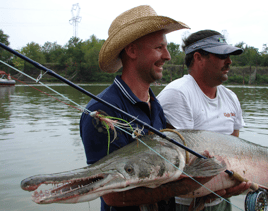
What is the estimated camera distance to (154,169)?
1.74 metres

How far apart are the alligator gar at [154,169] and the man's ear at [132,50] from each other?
0.79 meters

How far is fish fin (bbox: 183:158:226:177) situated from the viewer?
1.83 m

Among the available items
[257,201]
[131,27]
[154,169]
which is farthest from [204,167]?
[131,27]

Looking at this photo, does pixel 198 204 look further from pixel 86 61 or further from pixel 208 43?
pixel 86 61

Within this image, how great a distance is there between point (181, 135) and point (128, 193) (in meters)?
0.68

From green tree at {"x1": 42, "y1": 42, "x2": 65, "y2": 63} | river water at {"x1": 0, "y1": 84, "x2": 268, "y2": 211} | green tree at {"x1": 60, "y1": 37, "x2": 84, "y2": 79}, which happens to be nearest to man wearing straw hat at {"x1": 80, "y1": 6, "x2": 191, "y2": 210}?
river water at {"x1": 0, "y1": 84, "x2": 268, "y2": 211}

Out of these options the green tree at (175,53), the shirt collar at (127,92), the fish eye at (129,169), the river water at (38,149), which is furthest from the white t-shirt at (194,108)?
the green tree at (175,53)

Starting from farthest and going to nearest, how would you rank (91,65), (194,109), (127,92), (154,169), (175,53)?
(175,53), (91,65), (194,109), (127,92), (154,169)

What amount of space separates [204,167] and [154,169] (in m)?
0.42

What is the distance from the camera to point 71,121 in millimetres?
11000

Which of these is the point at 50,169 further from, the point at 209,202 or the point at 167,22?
the point at 167,22

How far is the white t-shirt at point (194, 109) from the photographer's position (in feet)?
8.59

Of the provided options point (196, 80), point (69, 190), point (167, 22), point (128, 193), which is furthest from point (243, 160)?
point (69, 190)

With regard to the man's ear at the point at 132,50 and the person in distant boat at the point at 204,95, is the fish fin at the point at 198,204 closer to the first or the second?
the person in distant boat at the point at 204,95
